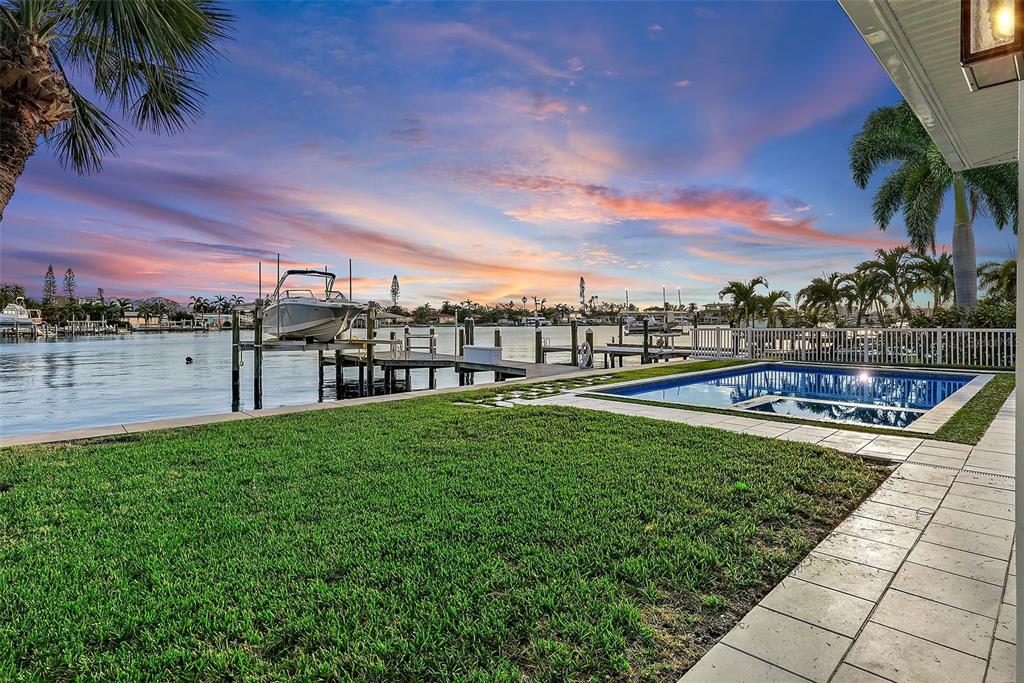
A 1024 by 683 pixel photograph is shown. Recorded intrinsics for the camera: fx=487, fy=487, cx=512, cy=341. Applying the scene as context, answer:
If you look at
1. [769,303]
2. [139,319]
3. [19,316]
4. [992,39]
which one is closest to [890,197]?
[769,303]

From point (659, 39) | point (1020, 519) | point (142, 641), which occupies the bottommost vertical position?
point (142, 641)

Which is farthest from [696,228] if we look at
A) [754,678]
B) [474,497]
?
[754,678]

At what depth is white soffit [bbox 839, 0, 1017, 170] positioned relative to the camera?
2859 millimetres

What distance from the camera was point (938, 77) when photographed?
11.3ft

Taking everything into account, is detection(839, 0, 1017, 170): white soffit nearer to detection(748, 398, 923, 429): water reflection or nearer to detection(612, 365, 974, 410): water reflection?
detection(748, 398, 923, 429): water reflection

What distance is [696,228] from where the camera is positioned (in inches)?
773

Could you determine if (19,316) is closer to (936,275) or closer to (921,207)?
(921,207)

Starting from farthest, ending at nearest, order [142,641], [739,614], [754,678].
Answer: [739,614] → [142,641] → [754,678]

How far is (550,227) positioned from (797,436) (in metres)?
17.7

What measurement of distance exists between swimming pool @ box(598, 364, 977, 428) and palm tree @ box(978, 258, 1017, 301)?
31.2ft

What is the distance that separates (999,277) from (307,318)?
81.6 feet

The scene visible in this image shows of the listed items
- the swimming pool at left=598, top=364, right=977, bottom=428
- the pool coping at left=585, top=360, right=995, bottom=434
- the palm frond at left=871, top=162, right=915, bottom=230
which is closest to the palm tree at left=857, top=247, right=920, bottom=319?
the palm frond at left=871, top=162, right=915, bottom=230

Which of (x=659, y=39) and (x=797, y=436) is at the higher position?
(x=659, y=39)

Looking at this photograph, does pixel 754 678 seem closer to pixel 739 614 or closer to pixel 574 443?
pixel 739 614
